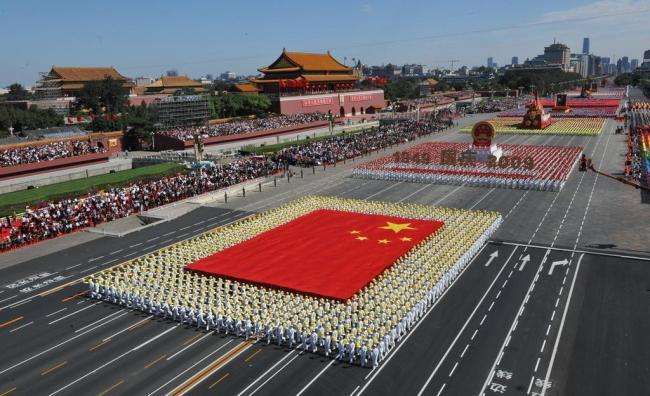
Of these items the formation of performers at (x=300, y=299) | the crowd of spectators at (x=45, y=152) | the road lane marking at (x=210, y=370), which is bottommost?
the road lane marking at (x=210, y=370)

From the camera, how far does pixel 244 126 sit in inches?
2756

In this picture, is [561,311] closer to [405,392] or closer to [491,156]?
[405,392]

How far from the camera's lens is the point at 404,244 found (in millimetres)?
24562

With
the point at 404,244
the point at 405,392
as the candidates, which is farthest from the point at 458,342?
the point at 404,244

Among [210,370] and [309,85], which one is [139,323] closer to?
[210,370]

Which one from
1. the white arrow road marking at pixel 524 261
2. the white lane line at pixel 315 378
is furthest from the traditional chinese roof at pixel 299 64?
the white lane line at pixel 315 378

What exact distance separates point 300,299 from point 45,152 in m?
41.2

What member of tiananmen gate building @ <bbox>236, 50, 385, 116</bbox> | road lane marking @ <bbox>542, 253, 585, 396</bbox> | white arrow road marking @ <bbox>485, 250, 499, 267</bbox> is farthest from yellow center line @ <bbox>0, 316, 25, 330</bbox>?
tiananmen gate building @ <bbox>236, 50, 385, 116</bbox>

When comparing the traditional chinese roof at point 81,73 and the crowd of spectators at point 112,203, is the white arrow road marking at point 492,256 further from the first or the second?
the traditional chinese roof at point 81,73

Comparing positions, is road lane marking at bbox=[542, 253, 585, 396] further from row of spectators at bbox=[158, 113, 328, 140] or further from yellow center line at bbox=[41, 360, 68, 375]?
row of spectators at bbox=[158, 113, 328, 140]

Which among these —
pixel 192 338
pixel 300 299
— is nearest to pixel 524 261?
pixel 300 299

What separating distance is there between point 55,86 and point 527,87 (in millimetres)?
137597

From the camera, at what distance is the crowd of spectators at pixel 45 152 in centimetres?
4622

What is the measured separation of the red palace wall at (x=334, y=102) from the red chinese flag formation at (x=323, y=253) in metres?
59.0
